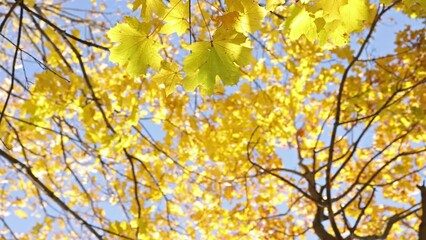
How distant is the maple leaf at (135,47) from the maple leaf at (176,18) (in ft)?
0.16

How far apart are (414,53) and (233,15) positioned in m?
3.24

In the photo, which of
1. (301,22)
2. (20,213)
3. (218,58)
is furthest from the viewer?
(20,213)

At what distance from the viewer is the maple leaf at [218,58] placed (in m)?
1.04

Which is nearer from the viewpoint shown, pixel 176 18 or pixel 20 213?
pixel 176 18

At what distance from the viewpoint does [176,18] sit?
110 centimetres

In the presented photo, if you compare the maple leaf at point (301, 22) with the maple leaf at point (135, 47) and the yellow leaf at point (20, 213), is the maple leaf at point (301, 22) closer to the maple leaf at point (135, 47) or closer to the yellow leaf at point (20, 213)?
the maple leaf at point (135, 47)

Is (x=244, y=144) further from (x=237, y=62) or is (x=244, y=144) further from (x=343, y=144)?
(x=237, y=62)

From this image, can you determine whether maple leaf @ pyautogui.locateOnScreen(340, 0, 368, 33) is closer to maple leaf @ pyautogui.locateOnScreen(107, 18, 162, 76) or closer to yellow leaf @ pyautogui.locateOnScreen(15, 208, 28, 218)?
maple leaf @ pyautogui.locateOnScreen(107, 18, 162, 76)

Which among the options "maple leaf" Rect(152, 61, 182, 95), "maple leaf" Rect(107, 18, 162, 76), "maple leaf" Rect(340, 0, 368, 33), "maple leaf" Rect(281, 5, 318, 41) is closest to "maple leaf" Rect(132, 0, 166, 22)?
"maple leaf" Rect(107, 18, 162, 76)

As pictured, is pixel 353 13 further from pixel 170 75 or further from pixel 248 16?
pixel 170 75

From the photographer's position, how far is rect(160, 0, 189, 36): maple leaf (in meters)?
1.09

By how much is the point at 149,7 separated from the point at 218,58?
26 cm

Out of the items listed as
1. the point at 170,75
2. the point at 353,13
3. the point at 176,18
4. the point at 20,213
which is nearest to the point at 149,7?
the point at 176,18

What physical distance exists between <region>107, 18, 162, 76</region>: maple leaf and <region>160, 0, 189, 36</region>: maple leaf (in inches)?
1.9
